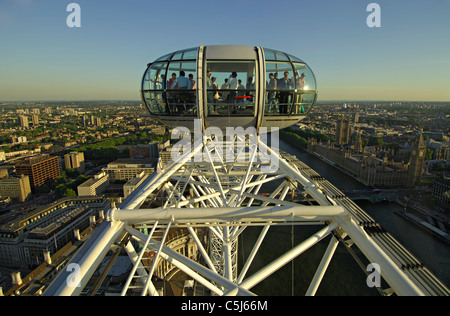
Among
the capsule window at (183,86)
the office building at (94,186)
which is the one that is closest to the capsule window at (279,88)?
the capsule window at (183,86)

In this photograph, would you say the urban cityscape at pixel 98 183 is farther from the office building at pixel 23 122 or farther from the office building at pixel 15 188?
the office building at pixel 23 122

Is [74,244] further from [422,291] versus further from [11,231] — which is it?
[422,291]

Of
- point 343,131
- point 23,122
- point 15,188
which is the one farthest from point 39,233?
point 23,122

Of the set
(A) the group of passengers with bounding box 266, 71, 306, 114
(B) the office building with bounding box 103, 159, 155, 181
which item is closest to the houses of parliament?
(B) the office building with bounding box 103, 159, 155, 181

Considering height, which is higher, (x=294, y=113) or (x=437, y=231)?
(x=294, y=113)

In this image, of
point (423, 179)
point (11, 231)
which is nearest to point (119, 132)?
point (11, 231)

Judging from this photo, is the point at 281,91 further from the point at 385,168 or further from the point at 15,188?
the point at 15,188

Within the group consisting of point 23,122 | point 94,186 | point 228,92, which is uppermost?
point 228,92
